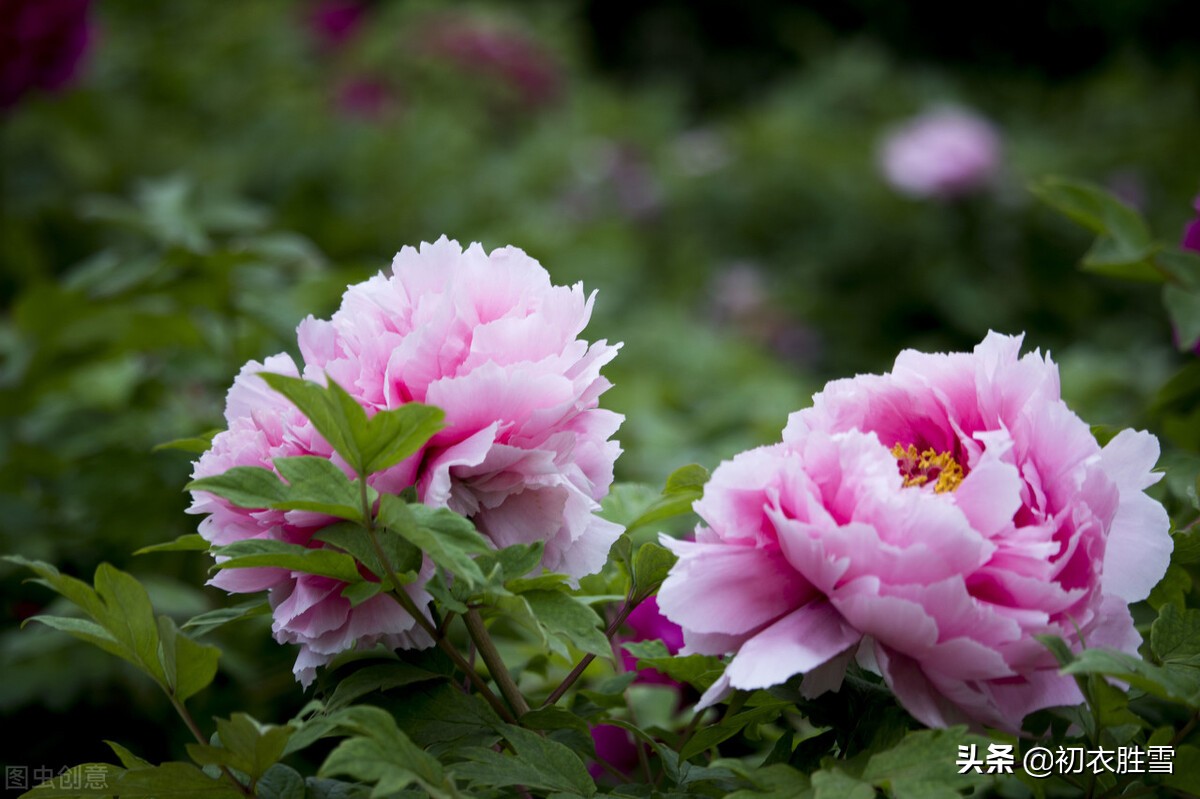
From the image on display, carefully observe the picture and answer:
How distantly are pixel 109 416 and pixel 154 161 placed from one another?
1.64 metres

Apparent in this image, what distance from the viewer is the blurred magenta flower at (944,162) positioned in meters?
3.80

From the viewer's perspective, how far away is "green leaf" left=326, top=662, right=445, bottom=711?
2.08 ft

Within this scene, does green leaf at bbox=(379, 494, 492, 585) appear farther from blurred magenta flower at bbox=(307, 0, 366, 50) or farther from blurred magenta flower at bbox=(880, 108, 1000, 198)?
blurred magenta flower at bbox=(307, 0, 366, 50)

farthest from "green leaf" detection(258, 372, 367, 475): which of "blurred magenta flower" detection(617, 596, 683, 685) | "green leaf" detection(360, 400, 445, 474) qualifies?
"blurred magenta flower" detection(617, 596, 683, 685)

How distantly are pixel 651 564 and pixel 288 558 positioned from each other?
8.7 inches

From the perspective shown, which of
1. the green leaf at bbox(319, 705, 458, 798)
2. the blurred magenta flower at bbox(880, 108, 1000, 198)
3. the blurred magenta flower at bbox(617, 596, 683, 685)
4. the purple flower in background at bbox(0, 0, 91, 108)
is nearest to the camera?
the green leaf at bbox(319, 705, 458, 798)

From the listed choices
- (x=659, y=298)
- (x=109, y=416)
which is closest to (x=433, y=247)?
(x=109, y=416)


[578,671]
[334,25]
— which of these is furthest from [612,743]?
[334,25]

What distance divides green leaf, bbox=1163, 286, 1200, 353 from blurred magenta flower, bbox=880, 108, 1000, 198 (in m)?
2.90

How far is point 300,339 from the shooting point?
684 millimetres

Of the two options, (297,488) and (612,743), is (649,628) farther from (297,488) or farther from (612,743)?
(297,488)

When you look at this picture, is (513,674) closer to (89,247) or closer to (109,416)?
(109,416)

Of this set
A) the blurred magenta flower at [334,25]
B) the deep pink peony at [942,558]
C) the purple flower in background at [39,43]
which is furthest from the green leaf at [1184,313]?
the blurred magenta flower at [334,25]

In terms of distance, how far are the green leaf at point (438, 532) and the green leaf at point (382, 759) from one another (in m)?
0.08
